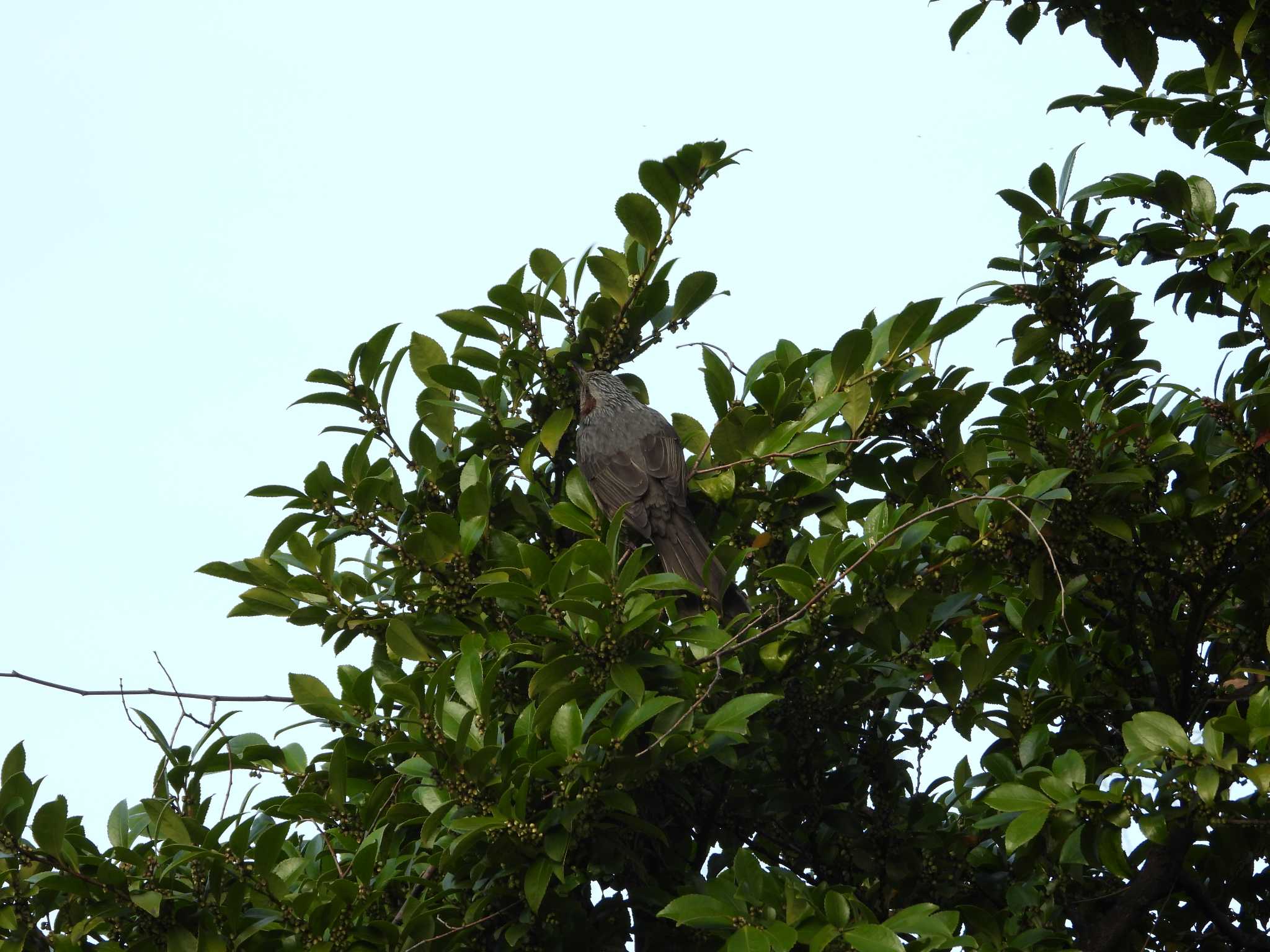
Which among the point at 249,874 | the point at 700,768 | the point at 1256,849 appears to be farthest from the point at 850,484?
Answer: the point at 249,874

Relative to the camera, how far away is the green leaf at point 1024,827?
11.4 feet

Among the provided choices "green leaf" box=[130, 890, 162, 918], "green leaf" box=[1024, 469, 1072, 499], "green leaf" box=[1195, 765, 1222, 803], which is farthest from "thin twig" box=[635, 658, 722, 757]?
"green leaf" box=[130, 890, 162, 918]

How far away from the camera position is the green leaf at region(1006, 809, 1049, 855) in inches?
137

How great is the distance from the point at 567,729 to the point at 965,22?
10.9ft

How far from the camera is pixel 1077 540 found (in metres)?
4.12

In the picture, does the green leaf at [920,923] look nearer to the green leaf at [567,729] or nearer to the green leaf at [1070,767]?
the green leaf at [1070,767]

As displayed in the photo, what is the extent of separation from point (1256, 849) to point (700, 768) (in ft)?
5.72

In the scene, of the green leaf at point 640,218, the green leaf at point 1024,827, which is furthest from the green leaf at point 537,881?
the green leaf at point 640,218

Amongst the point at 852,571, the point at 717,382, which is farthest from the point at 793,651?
the point at 717,382

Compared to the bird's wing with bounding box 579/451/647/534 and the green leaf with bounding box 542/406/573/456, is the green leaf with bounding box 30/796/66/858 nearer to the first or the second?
the green leaf with bounding box 542/406/573/456

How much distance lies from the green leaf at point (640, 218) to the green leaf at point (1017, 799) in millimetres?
2154

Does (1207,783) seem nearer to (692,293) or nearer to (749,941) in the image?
(749,941)

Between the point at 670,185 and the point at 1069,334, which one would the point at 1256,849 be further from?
the point at 670,185

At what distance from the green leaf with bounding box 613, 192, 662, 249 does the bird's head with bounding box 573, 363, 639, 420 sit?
53cm
